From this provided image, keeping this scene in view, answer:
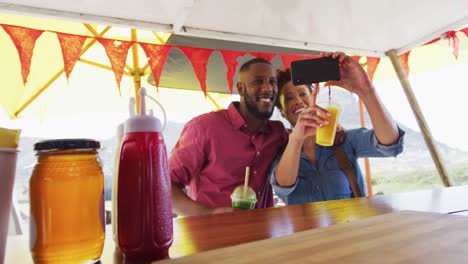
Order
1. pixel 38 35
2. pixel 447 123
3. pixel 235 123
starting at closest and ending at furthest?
1. pixel 235 123
2. pixel 38 35
3. pixel 447 123

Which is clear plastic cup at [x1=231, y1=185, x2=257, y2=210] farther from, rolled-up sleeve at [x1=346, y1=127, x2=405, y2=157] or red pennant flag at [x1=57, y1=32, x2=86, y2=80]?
red pennant flag at [x1=57, y1=32, x2=86, y2=80]

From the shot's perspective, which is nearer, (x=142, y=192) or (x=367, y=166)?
(x=142, y=192)

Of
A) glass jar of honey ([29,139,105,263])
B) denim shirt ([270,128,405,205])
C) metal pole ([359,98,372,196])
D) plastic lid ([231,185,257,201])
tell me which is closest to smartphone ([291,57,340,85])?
plastic lid ([231,185,257,201])

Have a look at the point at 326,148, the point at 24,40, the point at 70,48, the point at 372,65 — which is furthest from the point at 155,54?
the point at 372,65

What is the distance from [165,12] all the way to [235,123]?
656 mm

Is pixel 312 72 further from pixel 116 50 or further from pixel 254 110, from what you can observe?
pixel 116 50

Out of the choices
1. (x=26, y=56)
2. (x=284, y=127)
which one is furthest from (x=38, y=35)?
(x=284, y=127)

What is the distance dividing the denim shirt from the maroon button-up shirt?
0.10m

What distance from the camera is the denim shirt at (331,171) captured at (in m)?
1.37

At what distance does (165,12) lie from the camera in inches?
64.1

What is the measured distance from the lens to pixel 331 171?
142cm

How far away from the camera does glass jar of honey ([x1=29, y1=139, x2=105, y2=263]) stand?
0.39 meters

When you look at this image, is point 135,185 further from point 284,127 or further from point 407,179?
point 407,179

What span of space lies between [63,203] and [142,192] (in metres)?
0.09
